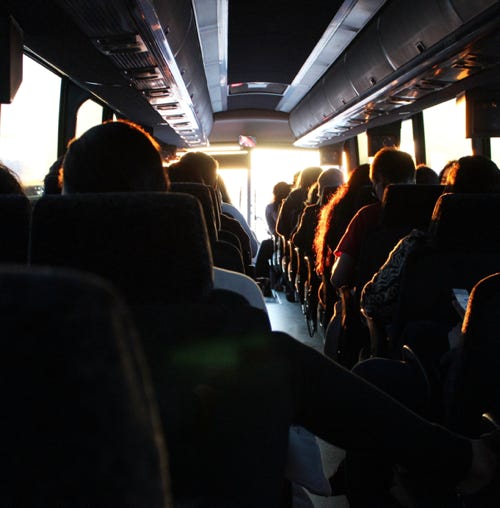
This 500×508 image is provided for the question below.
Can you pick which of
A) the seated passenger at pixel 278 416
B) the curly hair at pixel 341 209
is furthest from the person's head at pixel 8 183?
the curly hair at pixel 341 209

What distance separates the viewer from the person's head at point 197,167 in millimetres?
4469

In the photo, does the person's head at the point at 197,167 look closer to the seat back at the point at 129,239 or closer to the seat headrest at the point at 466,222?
the seat headrest at the point at 466,222

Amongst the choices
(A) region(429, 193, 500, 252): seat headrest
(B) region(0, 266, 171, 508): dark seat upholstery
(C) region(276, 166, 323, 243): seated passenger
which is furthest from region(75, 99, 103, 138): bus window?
(B) region(0, 266, 171, 508): dark seat upholstery

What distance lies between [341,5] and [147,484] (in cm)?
731

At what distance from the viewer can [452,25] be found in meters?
4.84

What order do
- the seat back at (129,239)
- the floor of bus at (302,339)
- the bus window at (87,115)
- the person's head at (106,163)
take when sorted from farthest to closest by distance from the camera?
the bus window at (87,115) → the floor of bus at (302,339) → the person's head at (106,163) → the seat back at (129,239)

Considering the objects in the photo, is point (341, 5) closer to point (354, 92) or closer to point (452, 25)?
point (354, 92)

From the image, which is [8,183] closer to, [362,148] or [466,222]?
[466,222]

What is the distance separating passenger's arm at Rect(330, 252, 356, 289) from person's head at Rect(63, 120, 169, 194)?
2590 millimetres

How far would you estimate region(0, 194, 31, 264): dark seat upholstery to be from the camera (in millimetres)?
1208

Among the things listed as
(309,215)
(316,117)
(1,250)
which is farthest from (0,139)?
(316,117)

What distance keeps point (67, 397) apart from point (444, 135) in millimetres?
9795

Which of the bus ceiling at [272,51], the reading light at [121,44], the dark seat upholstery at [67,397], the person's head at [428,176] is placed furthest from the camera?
the person's head at [428,176]

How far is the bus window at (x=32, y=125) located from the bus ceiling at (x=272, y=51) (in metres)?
0.26
